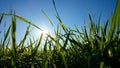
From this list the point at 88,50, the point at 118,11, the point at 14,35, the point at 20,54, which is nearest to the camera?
the point at 118,11

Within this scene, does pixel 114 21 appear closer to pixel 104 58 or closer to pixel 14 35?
pixel 104 58

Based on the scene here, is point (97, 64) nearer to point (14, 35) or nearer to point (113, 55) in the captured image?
point (113, 55)

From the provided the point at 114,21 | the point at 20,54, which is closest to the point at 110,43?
the point at 114,21

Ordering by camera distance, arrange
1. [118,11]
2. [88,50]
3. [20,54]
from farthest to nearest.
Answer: [20,54], [88,50], [118,11]

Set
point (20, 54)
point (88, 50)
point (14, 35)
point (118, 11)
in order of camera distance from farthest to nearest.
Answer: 1. point (20, 54)
2. point (88, 50)
3. point (14, 35)
4. point (118, 11)

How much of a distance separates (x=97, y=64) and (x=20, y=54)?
1255mm

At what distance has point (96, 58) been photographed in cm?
96

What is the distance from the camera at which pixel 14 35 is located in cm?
101

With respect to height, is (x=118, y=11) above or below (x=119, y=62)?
above

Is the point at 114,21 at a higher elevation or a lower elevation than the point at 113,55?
higher

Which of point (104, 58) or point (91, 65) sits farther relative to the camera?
point (104, 58)

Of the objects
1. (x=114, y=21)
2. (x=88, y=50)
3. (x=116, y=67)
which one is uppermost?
(x=114, y=21)

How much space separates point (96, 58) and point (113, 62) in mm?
126

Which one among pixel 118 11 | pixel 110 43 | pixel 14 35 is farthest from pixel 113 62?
pixel 14 35
